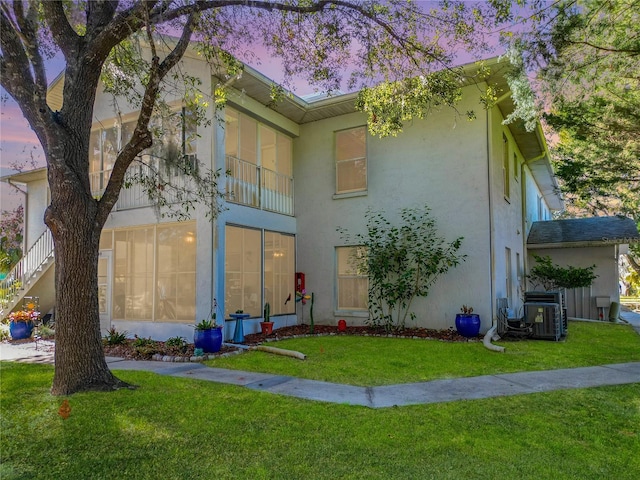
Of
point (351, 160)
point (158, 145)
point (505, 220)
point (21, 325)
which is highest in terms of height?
point (351, 160)

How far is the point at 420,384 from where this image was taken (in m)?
5.83

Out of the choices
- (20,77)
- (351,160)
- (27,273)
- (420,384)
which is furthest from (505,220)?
(27,273)

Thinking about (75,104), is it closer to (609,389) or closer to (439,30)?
(439,30)

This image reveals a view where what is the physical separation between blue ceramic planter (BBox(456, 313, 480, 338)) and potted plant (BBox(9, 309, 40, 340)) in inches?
414

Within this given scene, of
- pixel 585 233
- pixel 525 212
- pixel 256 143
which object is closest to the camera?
pixel 256 143

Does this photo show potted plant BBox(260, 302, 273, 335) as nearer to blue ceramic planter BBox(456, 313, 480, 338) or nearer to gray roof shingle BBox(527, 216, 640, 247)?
blue ceramic planter BBox(456, 313, 480, 338)

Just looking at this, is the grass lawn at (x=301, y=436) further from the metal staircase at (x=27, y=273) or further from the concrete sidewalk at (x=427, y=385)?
the metal staircase at (x=27, y=273)

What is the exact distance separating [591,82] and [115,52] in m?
8.91

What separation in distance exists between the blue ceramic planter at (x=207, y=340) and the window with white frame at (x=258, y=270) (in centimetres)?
151

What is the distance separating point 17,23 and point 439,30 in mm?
5673

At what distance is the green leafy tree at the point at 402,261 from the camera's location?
1052 centimetres

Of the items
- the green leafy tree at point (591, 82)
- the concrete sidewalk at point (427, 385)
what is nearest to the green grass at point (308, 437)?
the concrete sidewalk at point (427, 385)

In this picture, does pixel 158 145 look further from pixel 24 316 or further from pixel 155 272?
pixel 24 316

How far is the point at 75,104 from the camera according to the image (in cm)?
545
